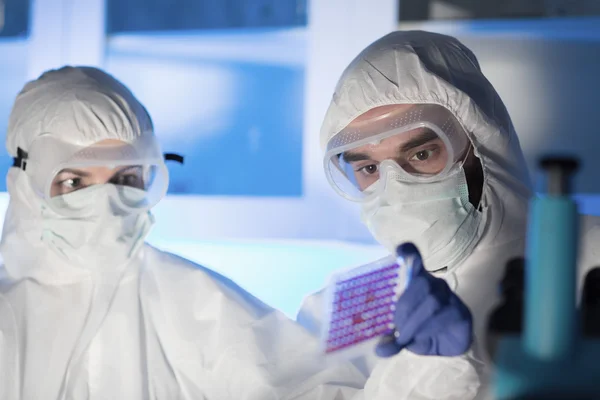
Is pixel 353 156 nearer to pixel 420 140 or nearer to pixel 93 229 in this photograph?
pixel 420 140

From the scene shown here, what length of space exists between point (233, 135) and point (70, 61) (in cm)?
70

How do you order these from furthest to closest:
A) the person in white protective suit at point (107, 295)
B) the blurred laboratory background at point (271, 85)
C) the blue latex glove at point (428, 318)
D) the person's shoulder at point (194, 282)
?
1. the blurred laboratory background at point (271, 85)
2. the person's shoulder at point (194, 282)
3. the person in white protective suit at point (107, 295)
4. the blue latex glove at point (428, 318)

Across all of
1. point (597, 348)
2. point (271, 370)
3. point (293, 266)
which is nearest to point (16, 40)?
point (293, 266)

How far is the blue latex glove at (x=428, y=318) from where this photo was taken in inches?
40.2

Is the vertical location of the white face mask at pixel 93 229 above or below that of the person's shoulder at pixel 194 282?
above

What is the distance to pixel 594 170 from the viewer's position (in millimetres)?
2441

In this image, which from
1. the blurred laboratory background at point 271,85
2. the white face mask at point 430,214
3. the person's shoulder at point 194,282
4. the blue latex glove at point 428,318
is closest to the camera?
the blue latex glove at point 428,318

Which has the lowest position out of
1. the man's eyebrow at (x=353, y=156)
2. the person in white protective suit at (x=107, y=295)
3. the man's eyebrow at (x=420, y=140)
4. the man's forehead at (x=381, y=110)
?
the person in white protective suit at (x=107, y=295)

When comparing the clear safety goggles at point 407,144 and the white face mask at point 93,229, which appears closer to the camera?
the clear safety goggles at point 407,144

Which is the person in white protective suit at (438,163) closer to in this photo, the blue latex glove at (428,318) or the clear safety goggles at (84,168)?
the blue latex glove at (428,318)

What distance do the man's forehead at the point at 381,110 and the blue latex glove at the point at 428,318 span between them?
595 millimetres

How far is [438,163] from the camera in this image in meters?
1.58

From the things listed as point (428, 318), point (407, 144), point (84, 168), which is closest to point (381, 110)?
point (407, 144)

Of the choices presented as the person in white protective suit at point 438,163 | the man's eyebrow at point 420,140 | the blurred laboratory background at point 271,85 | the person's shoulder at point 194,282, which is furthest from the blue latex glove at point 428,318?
the blurred laboratory background at point 271,85
